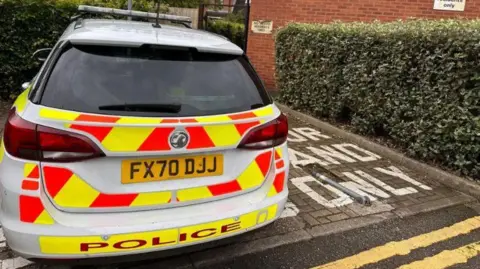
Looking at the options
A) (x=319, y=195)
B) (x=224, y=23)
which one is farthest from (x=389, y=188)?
(x=224, y=23)

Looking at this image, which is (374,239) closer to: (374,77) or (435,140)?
(435,140)

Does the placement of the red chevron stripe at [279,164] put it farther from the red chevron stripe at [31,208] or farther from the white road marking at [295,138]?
the white road marking at [295,138]

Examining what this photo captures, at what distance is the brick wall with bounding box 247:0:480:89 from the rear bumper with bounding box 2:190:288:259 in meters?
7.18

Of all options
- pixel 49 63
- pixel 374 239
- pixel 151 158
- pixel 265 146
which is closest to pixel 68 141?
pixel 151 158

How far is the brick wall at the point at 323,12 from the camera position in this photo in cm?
792

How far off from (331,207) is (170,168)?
204cm

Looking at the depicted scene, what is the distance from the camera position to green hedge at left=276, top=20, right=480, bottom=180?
4.41 meters

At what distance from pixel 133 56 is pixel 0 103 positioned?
5409 millimetres

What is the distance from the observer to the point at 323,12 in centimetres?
889

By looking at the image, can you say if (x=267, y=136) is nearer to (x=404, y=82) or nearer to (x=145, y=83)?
(x=145, y=83)

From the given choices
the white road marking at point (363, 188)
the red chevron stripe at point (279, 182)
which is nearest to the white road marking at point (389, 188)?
the white road marking at point (363, 188)

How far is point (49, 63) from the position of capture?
2.30m

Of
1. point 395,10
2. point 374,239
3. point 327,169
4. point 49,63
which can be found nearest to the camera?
point 49,63

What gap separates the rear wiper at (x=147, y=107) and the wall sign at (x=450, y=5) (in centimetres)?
718
